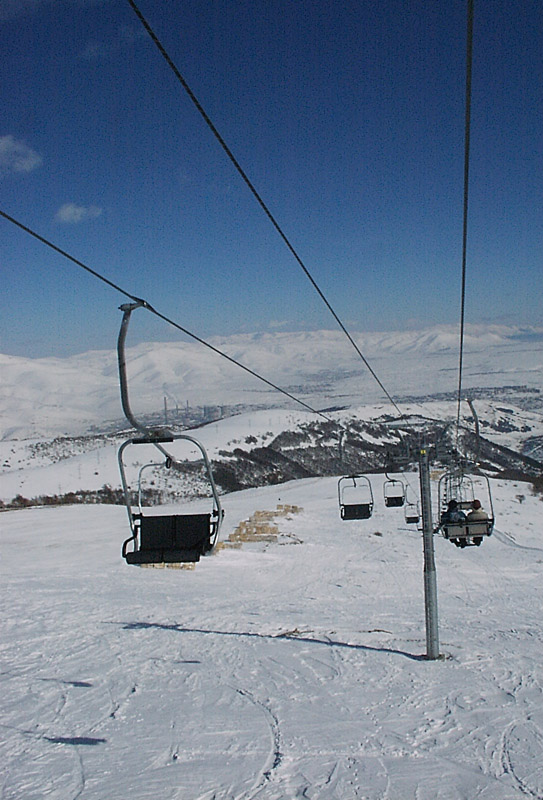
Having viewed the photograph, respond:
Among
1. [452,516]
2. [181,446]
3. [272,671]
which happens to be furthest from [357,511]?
[181,446]

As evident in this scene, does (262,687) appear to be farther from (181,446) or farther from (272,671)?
(181,446)

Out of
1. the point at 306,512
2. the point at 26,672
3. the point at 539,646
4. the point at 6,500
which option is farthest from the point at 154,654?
the point at 6,500

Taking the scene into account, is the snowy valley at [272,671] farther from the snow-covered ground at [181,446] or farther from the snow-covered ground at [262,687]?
the snow-covered ground at [181,446]

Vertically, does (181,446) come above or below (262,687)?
above

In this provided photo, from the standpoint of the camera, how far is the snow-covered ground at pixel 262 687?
7262mm

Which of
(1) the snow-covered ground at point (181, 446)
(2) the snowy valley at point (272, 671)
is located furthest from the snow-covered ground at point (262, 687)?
(1) the snow-covered ground at point (181, 446)

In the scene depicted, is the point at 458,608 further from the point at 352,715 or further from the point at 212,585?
the point at 352,715

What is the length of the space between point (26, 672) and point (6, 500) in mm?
50442

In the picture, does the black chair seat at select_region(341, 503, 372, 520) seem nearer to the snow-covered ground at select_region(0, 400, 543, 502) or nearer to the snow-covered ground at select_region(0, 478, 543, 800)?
the snow-covered ground at select_region(0, 478, 543, 800)

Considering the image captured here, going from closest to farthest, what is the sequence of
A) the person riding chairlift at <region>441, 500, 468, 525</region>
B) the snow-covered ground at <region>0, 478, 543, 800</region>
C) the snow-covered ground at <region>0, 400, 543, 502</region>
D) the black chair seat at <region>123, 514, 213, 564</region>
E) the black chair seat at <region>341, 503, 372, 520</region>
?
the snow-covered ground at <region>0, 478, 543, 800</region> < the black chair seat at <region>123, 514, 213, 564</region> < the person riding chairlift at <region>441, 500, 468, 525</region> < the black chair seat at <region>341, 503, 372, 520</region> < the snow-covered ground at <region>0, 400, 543, 502</region>

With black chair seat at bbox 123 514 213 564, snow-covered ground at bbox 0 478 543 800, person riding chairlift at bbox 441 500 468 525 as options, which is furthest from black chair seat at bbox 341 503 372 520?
black chair seat at bbox 123 514 213 564

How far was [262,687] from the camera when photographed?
10.7 metres

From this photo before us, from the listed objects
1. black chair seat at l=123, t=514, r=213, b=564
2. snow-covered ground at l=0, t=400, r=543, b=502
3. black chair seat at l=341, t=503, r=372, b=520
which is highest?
snow-covered ground at l=0, t=400, r=543, b=502

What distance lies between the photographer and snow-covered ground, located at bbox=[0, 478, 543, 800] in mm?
7262
